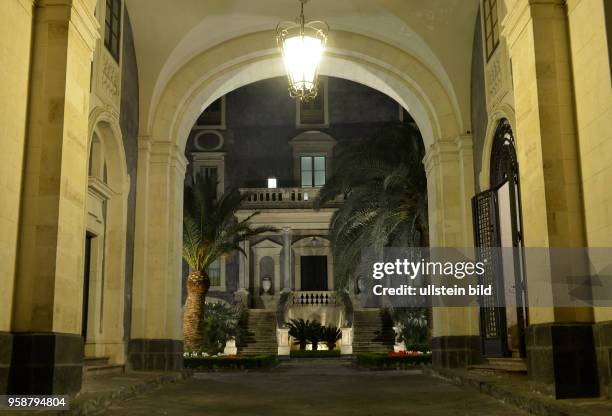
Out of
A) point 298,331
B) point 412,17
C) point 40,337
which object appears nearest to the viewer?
point 40,337

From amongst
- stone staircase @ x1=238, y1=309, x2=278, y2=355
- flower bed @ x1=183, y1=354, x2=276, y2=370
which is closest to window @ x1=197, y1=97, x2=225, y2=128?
stone staircase @ x1=238, y1=309, x2=278, y2=355

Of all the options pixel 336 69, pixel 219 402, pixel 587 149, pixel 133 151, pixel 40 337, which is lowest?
pixel 219 402

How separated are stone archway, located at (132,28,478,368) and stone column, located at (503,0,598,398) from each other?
6422mm

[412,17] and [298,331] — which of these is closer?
[412,17]

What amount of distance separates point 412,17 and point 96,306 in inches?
332

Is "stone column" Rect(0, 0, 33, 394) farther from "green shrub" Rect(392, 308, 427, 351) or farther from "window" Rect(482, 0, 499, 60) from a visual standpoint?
"green shrub" Rect(392, 308, 427, 351)

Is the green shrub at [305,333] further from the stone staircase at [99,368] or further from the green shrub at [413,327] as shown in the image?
the stone staircase at [99,368]

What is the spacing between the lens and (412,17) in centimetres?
1440

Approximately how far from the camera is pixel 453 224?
49.1 ft

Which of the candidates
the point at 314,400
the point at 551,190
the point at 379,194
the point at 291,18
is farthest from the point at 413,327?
the point at 551,190

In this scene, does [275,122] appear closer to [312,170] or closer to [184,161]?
[312,170]

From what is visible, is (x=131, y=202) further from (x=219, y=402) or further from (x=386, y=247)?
(x=386, y=247)

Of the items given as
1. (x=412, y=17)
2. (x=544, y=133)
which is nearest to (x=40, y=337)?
(x=544, y=133)

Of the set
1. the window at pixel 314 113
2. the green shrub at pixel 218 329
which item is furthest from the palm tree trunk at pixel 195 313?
the window at pixel 314 113
